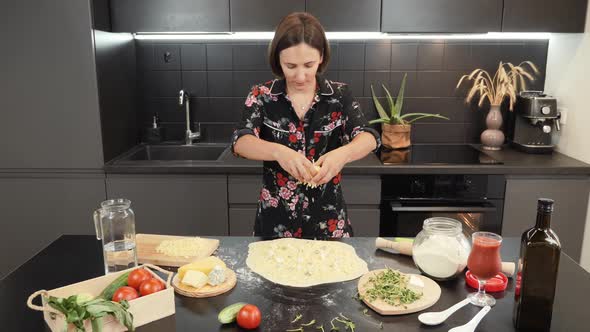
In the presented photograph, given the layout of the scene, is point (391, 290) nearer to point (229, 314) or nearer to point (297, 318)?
point (297, 318)

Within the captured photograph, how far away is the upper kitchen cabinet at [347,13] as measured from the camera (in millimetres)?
2738

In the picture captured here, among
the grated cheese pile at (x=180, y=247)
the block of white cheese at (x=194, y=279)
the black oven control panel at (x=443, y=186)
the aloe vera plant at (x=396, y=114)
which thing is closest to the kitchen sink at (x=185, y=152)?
the aloe vera plant at (x=396, y=114)

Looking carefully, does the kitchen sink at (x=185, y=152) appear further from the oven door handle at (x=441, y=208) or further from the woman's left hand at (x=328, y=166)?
the woman's left hand at (x=328, y=166)

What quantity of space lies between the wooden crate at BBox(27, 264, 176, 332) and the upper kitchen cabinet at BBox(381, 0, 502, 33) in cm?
209

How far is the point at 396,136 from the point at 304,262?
5.61ft

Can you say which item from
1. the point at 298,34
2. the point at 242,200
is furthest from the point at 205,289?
the point at 242,200

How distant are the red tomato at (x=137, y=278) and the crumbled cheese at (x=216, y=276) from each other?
6.3 inches

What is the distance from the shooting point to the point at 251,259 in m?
1.48

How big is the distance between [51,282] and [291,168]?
772 mm

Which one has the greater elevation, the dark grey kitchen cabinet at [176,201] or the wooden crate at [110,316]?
the wooden crate at [110,316]

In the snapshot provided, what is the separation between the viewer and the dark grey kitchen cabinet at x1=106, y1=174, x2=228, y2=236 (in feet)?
8.82

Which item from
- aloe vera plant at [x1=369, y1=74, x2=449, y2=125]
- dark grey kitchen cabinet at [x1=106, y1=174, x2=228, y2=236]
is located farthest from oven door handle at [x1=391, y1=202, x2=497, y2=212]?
dark grey kitchen cabinet at [x1=106, y1=174, x2=228, y2=236]

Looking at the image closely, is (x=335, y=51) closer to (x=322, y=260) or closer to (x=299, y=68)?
(x=299, y=68)

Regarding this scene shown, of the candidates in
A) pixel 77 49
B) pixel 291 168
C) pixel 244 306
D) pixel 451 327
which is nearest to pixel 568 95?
pixel 291 168
